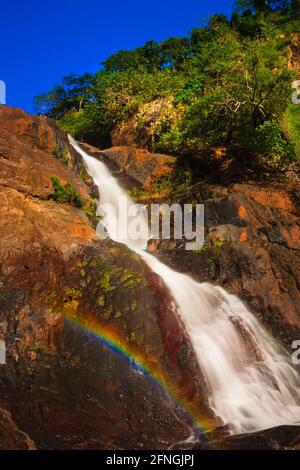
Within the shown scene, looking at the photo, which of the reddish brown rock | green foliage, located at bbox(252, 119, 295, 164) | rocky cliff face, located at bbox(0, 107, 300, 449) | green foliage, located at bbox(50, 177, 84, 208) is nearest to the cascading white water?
rocky cliff face, located at bbox(0, 107, 300, 449)

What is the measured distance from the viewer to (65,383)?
25.3 feet

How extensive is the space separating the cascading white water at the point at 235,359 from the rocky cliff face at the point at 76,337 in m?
0.59

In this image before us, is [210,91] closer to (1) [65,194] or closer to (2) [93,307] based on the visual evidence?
(1) [65,194]

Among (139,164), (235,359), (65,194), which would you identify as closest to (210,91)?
(139,164)

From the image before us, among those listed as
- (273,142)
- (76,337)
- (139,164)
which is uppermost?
(273,142)

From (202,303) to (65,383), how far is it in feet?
14.2

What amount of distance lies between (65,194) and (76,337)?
5.50 m

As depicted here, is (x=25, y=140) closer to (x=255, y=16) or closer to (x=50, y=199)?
(x=50, y=199)

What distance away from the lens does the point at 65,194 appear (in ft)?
41.4

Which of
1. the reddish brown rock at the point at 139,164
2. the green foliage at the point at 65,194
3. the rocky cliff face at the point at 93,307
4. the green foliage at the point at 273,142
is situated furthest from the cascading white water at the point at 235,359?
the green foliage at the point at 273,142

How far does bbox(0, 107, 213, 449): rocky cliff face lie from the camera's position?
700 cm

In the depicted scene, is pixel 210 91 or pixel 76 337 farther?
pixel 210 91

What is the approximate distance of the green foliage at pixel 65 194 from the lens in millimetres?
12414

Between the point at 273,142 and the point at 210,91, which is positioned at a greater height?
the point at 210,91
